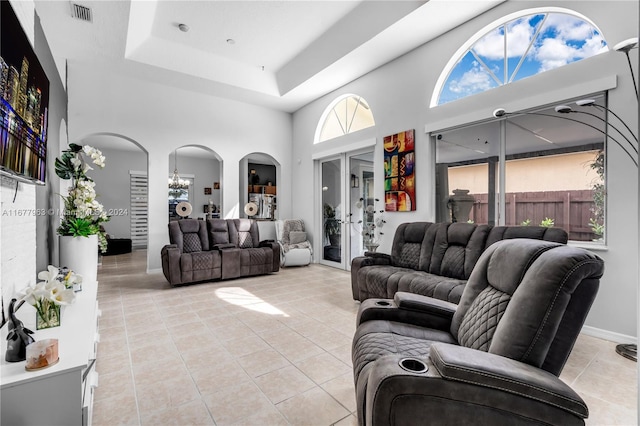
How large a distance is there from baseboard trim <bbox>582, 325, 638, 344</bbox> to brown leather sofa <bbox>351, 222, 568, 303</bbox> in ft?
3.48

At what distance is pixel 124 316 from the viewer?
10.9ft

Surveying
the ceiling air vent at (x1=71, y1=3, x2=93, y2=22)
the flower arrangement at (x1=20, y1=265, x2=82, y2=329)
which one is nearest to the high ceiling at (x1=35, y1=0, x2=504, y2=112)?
the ceiling air vent at (x1=71, y1=3, x2=93, y2=22)

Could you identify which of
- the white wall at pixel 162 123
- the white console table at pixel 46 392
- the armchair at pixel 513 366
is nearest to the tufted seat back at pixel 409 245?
the armchair at pixel 513 366

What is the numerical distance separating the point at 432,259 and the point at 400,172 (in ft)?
5.58

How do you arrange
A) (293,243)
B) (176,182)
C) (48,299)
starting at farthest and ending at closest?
(176,182)
(293,243)
(48,299)

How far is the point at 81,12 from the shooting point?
11.7 ft

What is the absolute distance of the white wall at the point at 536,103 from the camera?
2.66 metres

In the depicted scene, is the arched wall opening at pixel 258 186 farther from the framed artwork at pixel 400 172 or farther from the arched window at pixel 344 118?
the framed artwork at pixel 400 172

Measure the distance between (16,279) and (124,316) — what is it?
1440 mm

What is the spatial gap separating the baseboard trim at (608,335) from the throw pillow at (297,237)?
4727 millimetres

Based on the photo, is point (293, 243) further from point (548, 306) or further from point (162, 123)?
point (548, 306)

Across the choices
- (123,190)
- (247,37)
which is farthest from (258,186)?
(247,37)

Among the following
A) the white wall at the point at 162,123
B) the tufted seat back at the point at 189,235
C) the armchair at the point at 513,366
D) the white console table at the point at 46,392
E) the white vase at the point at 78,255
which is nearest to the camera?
the armchair at the point at 513,366

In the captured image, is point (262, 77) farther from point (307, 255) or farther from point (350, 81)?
point (307, 255)
